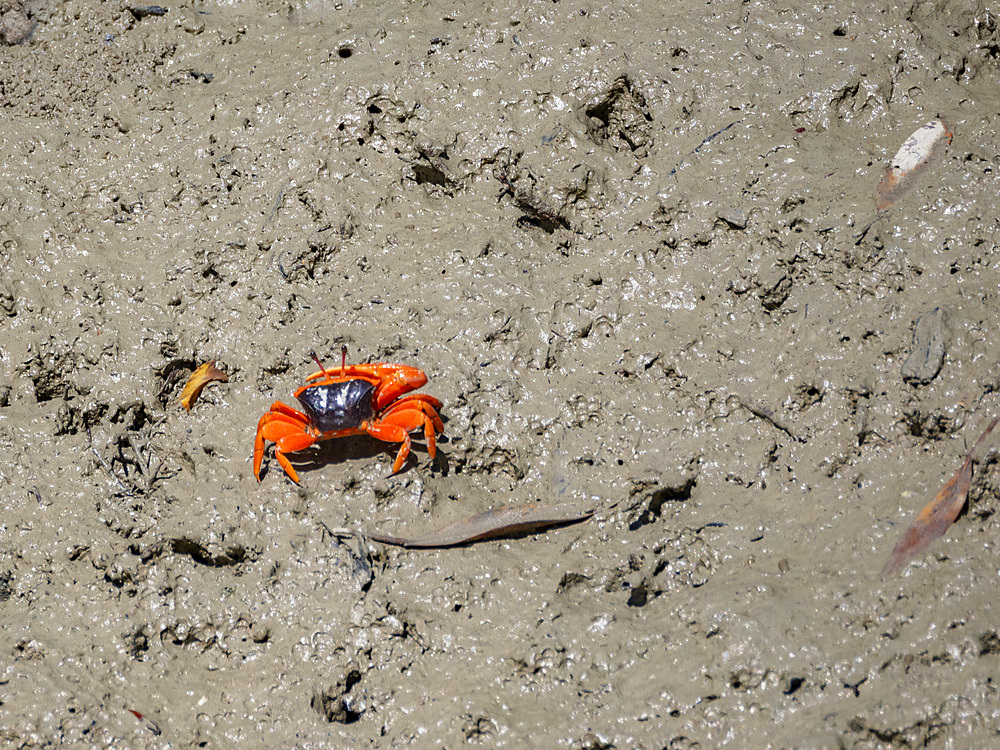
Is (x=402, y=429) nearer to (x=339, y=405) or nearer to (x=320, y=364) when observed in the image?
(x=339, y=405)

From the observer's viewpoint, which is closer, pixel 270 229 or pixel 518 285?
pixel 518 285

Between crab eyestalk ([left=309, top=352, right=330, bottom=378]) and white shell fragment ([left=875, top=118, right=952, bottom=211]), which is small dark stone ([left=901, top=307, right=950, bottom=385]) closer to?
white shell fragment ([left=875, top=118, right=952, bottom=211])

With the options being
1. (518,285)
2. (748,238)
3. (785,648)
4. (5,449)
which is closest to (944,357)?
(748,238)

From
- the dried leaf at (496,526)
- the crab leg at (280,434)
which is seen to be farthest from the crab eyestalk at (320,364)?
the dried leaf at (496,526)

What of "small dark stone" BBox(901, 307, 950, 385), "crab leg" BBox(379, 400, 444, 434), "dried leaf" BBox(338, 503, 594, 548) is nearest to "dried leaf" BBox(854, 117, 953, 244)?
"small dark stone" BBox(901, 307, 950, 385)

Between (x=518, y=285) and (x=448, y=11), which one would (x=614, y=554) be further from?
(x=448, y=11)

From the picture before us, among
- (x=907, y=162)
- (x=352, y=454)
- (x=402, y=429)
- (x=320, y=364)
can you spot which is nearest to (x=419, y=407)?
(x=402, y=429)
